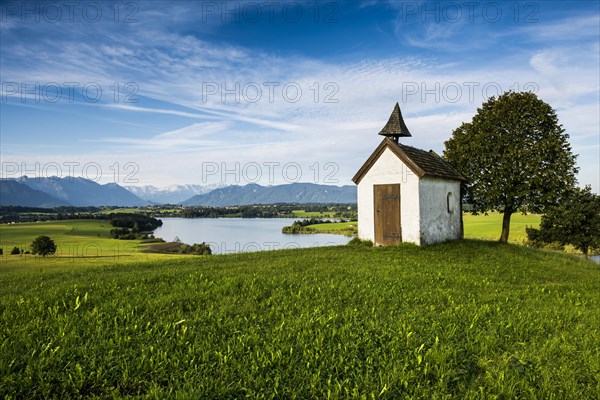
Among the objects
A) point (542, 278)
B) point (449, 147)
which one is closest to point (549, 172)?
point (449, 147)

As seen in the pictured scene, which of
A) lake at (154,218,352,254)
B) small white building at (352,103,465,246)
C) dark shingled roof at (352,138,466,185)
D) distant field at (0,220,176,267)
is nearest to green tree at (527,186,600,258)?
dark shingled roof at (352,138,466,185)

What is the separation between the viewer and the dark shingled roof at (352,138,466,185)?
70.8 ft

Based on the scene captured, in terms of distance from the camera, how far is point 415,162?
70.8 feet

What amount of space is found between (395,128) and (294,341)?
20.4m

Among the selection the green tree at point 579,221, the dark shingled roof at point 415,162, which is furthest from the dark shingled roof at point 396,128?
the green tree at point 579,221

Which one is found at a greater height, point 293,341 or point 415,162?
point 415,162

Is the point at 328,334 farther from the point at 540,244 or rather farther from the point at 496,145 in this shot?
the point at 540,244

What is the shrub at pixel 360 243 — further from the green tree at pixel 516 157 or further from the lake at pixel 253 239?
the green tree at pixel 516 157

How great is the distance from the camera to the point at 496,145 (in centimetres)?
2564

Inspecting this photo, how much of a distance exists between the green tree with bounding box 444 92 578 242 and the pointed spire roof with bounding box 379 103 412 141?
623cm

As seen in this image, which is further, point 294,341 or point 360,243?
point 360,243

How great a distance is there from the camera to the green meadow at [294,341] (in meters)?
4.86

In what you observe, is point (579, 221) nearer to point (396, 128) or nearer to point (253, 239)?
point (396, 128)

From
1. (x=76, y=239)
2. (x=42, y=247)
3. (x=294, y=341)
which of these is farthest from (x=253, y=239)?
(x=294, y=341)
